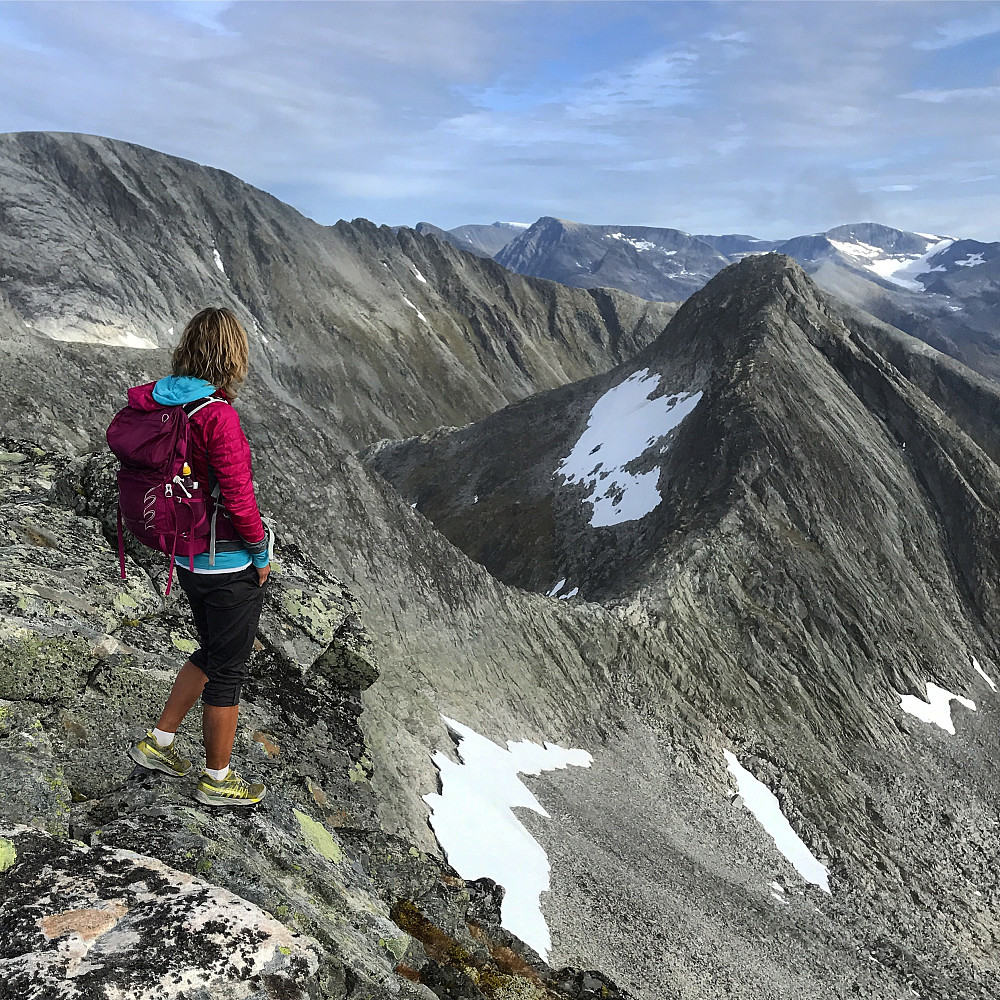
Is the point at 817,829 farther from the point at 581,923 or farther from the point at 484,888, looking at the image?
the point at 484,888

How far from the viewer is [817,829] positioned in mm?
32719

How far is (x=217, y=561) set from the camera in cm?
681

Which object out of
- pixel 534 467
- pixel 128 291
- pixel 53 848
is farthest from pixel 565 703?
pixel 128 291

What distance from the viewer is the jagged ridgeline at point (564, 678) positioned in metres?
6.89

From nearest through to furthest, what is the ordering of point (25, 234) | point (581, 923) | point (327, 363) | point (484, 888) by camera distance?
point (484, 888)
point (581, 923)
point (25, 234)
point (327, 363)

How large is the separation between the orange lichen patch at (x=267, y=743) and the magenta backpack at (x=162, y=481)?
5.26 m

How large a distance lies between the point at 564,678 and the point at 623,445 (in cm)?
3524

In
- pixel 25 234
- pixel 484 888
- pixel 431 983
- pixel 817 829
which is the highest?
pixel 25 234

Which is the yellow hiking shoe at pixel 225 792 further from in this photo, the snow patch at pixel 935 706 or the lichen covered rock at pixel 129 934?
the snow patch at pixel 935 706

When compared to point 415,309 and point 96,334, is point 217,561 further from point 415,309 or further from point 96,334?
point 415,309

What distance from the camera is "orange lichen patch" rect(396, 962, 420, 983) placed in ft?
25.6

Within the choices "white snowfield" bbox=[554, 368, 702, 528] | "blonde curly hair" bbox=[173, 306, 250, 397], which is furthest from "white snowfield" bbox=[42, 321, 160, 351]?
"blonde curly hair" bbox=[173, 306, 250, 397]

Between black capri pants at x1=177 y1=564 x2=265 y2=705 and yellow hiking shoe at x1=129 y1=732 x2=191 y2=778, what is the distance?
2.72 feet

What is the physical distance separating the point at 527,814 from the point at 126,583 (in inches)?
630
